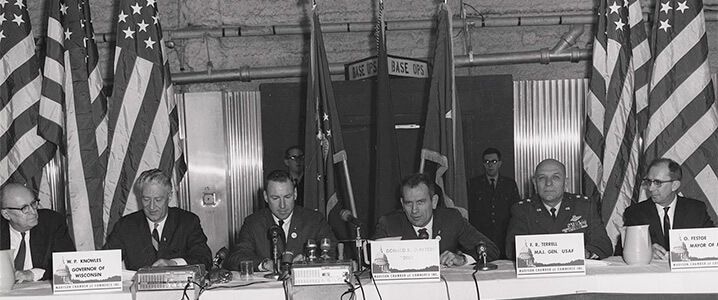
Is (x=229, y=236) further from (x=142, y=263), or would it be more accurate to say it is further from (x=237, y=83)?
(x=142, y=263)

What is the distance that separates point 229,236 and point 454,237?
2964 mm

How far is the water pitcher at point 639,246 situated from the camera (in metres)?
4.18

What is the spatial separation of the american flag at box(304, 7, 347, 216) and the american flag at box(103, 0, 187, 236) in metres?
0.86

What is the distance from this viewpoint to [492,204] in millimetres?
7102

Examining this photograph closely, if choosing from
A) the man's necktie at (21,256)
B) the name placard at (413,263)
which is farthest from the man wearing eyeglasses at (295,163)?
the name placard at (413,263)

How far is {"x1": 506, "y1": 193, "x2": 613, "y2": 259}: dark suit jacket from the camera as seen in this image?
4977 mm

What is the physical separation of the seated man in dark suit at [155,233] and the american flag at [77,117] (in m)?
1.13

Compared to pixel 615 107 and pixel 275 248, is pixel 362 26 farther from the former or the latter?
pixel 275 248

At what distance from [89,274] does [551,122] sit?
435cm

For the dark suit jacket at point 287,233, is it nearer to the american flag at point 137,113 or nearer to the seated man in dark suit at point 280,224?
the seated man in dark suit at point 280,224

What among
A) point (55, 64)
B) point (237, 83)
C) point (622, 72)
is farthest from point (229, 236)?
point (622, 72)

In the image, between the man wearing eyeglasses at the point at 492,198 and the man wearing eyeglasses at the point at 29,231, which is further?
the man wearing eyeglasses at the point at 492,198

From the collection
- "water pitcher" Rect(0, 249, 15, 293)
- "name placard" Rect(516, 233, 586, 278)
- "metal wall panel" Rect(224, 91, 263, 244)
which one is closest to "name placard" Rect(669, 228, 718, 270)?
"name placard" Rect(516, 233, 586, 278)

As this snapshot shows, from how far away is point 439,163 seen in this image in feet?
20.1
